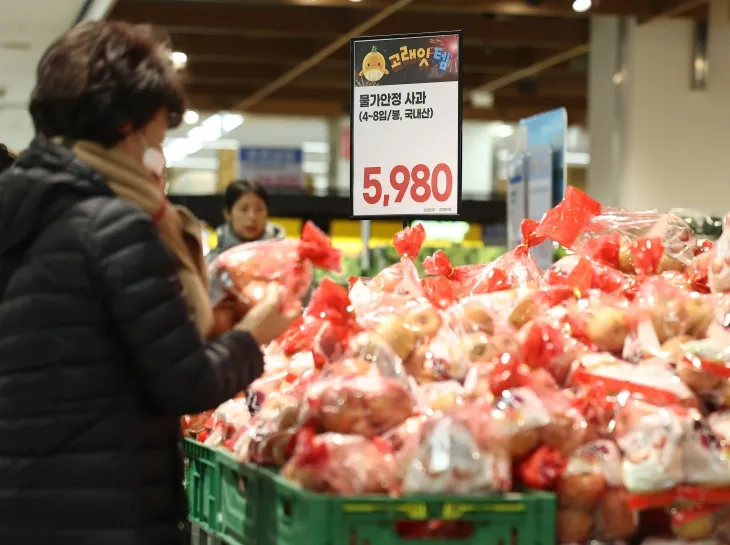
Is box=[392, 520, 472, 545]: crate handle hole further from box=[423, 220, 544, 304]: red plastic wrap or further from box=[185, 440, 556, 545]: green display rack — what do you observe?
box=[423, 220, 544, 304]: red plastic wrap

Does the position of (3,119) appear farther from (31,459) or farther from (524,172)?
(31,459)

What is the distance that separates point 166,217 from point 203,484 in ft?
2.86

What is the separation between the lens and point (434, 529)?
2029 millimetres

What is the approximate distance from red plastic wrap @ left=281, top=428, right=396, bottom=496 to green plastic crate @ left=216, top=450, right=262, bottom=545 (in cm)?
22

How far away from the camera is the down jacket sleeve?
1877 millimetres

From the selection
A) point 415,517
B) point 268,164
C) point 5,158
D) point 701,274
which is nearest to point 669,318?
point 701,274

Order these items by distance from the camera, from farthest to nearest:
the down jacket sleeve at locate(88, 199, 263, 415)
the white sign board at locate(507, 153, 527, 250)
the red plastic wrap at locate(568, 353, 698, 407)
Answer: the white sign board at locate(507, 153, 527, 250)
the red plastic wrap at locate(568, 353, 698, 407)
the down jacket sleeve at locate(88, 199, 263, 415)

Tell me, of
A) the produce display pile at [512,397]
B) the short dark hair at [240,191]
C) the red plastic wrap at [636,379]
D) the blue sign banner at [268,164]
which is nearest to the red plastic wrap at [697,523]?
the produce display pile at [512,397]

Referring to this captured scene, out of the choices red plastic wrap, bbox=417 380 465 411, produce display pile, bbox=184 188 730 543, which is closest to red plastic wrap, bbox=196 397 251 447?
produce display pile, bbox=184 188 730 543

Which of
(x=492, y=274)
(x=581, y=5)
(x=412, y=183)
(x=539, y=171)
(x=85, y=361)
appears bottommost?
(x=85, y=361)

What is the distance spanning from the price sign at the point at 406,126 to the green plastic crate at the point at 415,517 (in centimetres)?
174

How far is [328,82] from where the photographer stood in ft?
47.0

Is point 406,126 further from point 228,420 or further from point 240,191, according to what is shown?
point 240,191

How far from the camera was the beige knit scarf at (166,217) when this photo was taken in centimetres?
198
